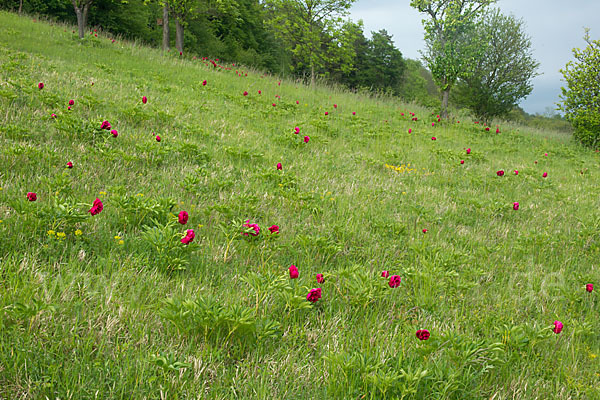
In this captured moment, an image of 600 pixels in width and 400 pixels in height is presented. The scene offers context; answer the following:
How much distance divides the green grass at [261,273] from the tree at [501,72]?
2249cm

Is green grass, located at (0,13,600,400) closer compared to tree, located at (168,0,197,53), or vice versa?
green grass, located at (0,13,600,400)

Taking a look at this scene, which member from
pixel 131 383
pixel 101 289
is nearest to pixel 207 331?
pixel 131 383

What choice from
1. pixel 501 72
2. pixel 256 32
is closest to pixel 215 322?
pixel 501 72

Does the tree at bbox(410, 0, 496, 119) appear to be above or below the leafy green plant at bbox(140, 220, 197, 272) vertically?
above

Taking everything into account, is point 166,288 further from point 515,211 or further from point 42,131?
point 515,211

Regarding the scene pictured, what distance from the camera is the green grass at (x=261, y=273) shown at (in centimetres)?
182

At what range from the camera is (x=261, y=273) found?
9.38ft

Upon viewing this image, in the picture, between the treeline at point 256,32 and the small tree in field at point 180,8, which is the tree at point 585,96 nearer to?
the treeline at point 256,32

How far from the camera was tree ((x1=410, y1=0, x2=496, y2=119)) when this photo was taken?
54.0 feet

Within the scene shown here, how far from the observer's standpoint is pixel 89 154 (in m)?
4.32

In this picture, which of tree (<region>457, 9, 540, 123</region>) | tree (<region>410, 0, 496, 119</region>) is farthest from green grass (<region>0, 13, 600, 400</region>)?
tree (<region>457, 9, 540, 123</region>)

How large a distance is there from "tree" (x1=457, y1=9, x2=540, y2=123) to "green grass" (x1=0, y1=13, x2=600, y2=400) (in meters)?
22.5

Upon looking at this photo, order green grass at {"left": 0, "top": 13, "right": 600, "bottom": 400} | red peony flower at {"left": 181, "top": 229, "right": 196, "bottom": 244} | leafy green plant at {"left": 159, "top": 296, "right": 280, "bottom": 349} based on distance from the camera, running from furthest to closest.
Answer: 1. red peony flower at {"left": 181, "top": 229, "right": 196, "bottom": 244}
2. leafy green plant at {"left": 159, "top": 296, "right": 280, "bottom": 349}
3. green grass at {"left": 0, "top": 13, "right": 600, "bottom": 400}

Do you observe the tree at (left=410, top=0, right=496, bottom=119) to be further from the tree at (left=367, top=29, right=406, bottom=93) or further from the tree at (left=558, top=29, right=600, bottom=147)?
the tree at (left=367, top=29, right=406, bottom=93)
